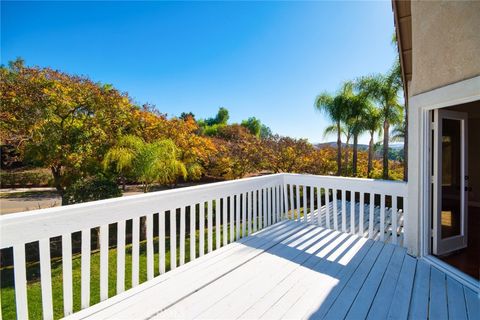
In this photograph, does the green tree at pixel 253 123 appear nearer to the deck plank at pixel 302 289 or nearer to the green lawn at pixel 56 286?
the green lawn at pixel 56 286

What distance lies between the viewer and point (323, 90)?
44.8ft

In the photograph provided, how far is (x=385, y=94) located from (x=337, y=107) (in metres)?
2.31

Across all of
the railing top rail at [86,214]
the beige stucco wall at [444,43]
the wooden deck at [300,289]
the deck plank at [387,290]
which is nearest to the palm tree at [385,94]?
the beige stucco wall at [444,43]

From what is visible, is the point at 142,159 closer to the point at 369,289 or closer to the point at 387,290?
the point at 369,289

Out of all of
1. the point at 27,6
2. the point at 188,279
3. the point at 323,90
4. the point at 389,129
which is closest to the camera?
the point at 188,279

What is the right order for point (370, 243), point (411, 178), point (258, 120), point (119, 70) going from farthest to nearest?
point (258, 120)
point (119, 70)
point (370, 243)
point (411, 178)

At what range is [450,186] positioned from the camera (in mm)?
3836

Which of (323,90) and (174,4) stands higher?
(174,4)

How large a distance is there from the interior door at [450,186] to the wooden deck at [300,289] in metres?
0.65

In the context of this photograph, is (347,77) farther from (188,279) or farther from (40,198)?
(40,198)

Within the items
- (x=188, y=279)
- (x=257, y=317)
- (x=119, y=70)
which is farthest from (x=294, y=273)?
(x=119, y=70)

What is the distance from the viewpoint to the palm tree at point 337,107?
41.9 ft

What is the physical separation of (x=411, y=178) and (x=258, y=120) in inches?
1461

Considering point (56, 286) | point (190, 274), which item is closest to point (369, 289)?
point (190, 274)
